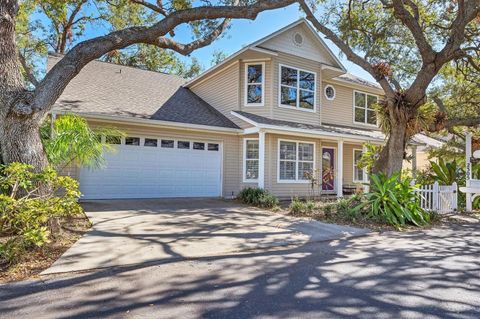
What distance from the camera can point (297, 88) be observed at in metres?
14.0

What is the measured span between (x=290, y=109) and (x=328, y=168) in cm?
371

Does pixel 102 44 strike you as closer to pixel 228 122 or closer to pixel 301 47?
pixel 228 122

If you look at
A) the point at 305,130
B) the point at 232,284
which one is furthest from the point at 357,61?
the point at 232,284

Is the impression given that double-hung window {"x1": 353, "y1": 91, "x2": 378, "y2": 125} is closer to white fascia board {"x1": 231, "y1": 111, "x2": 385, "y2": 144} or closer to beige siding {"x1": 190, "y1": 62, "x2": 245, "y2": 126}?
white fascia board {"x1": 231, "y1": 111, "x2": 385, "y2": 144}

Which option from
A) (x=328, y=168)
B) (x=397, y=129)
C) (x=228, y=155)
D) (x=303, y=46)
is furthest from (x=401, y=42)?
(x=228, y=155)

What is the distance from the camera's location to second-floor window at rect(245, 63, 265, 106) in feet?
44.3

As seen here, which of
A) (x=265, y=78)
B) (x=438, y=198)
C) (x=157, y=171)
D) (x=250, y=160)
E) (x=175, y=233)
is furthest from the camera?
(x=250, y=160)

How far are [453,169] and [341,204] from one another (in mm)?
5806

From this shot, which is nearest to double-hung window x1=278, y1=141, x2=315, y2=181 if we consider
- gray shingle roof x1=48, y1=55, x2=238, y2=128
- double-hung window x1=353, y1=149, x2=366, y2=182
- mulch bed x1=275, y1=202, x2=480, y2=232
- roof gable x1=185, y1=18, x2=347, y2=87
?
gray shingle roof x1=48, y1=55, x2=238, y2=128

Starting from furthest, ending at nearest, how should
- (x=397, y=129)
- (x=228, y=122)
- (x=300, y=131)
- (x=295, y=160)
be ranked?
(x=295, y=160)
(x=228, y=122)
(x=300, y=131)
(x=397, y=129)

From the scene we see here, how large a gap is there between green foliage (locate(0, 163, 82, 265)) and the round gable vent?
1127 cm

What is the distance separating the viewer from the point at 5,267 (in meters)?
4.39

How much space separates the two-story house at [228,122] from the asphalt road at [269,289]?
23.4 ft

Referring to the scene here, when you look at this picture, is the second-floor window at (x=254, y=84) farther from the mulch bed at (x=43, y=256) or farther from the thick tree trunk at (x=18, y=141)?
the thick tree trunk at (x=18, y=141)
